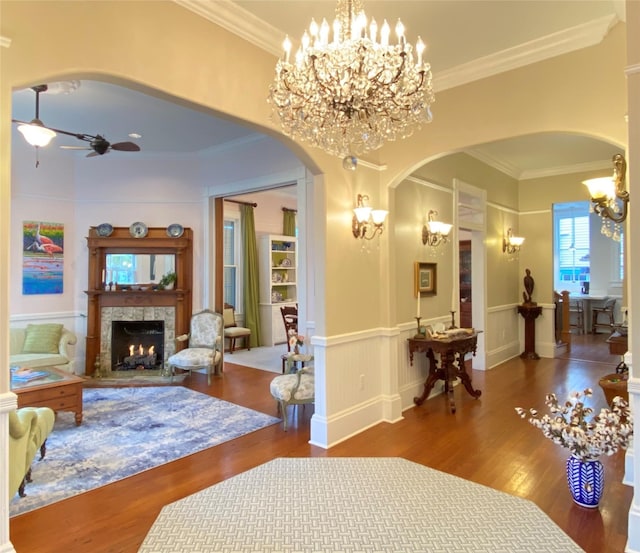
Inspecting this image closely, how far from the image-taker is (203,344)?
21.1 ft

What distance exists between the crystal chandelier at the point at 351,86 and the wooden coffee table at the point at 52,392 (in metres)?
3.47

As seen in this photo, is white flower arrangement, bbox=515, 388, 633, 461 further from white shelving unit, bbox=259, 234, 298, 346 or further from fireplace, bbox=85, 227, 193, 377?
white shelving unit, bbox=259, 234, 298, 346

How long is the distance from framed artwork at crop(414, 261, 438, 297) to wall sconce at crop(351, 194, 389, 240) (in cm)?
106

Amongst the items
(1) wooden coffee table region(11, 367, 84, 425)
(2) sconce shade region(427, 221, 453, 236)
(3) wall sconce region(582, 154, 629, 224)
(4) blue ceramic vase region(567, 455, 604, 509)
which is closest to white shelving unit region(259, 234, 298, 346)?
(2) sconce shade region(427, 221, 453, 236)

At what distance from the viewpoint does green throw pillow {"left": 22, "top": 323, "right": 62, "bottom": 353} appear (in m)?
5.75

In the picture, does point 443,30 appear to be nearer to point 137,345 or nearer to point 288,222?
point 137,345

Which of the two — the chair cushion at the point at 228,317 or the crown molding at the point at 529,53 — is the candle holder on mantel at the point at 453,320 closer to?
the crown molding at the point at 529,53

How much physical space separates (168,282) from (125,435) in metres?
3.06

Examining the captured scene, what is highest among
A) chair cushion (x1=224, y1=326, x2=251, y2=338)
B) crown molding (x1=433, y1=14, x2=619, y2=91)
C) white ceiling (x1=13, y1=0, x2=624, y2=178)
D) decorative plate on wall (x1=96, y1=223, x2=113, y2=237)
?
white ceiling (x1=13, y1=0, x2=624, y2=178)

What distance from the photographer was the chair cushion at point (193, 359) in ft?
19.5

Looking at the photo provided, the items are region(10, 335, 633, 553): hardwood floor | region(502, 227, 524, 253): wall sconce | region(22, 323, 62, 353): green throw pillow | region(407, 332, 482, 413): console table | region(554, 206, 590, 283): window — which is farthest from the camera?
region(554, 206, 590, 283): window

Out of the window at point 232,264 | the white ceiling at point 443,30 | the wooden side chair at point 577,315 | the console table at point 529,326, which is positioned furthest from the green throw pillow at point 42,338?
the wooden side chair at point 577,315

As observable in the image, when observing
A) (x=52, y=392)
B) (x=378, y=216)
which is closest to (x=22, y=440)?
(x=52, y=392)

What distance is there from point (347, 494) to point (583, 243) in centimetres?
1067
